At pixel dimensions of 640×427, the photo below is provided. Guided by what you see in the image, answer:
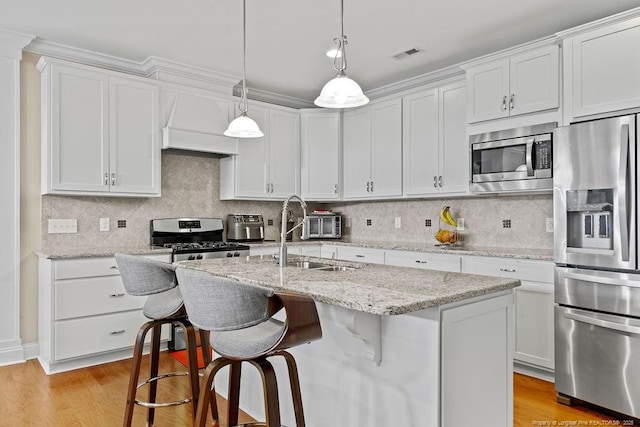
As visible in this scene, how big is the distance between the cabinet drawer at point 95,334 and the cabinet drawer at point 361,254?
2037 mm

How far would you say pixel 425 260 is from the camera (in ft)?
12.5

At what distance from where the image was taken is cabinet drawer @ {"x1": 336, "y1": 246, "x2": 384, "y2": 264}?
420cm

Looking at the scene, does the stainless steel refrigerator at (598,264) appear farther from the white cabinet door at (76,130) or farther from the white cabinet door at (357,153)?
the white cabinet door at (76,130)

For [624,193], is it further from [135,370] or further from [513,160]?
[135,370]

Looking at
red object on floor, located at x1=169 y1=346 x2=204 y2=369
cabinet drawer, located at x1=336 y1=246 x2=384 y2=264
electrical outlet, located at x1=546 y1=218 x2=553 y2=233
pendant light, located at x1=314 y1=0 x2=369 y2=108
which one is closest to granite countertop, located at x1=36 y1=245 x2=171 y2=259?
red object on floor, located at x1=169 y1=346 x2=204 y2=369

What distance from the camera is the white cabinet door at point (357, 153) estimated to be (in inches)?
186

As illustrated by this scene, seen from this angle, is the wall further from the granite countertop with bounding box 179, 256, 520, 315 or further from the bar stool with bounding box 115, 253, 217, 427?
the bar stool with bounding box 115, 253, 217, 427

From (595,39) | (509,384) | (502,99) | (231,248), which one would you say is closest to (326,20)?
(502,99)

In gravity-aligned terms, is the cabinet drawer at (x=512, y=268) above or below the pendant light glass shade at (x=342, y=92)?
below

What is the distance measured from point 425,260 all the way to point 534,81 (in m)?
1.64

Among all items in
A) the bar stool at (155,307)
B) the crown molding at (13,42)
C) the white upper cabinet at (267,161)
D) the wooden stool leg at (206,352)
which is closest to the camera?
the bar stool at (155,307)

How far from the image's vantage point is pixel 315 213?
4.99 m

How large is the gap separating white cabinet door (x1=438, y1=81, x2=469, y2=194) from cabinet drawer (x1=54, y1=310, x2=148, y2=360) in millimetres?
2908

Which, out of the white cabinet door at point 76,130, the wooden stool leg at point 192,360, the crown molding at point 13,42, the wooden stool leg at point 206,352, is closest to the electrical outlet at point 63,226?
the white cabinet door at point 76,130
